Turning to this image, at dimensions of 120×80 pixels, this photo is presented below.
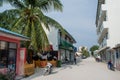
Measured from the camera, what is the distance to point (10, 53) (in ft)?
68.5

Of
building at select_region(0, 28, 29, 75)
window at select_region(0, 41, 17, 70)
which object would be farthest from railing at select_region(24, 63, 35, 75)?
window at select_region(0, 41, 17, 70)

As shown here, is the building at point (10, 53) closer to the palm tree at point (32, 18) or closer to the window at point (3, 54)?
the window at point (3, 54)

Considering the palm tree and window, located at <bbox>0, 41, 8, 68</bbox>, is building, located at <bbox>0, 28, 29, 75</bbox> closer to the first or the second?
window, located at <bbox>0, 41, 8, 68</bbox>

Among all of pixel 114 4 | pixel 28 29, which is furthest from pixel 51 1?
pixel 114 4

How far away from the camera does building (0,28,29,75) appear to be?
18.9 meters

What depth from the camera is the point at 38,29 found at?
27.6 metres

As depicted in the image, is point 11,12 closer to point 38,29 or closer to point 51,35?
point 38,29

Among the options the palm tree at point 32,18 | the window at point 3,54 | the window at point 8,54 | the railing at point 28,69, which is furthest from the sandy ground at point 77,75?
the palm tree at point 32,18

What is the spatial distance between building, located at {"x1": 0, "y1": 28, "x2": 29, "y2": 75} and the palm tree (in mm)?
4472

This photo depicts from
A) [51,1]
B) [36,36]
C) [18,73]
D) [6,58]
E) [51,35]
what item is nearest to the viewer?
[6,58]

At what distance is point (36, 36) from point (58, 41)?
44.5 ft

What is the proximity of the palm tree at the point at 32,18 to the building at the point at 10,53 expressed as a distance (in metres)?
4.47

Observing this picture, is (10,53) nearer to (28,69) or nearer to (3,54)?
(3,54)

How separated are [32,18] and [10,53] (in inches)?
328
